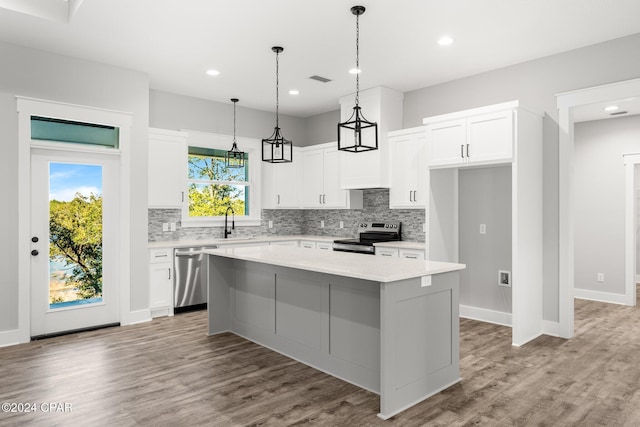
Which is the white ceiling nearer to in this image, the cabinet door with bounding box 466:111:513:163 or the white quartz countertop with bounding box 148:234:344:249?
the cabinet door with bounding box 466:111:513:163

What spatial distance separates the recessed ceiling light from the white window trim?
3620 mm

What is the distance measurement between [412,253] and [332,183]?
202cm

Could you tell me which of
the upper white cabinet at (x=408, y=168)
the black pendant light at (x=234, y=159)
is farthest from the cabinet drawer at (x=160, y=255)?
the upper white cabinet at (x=408, y=168)

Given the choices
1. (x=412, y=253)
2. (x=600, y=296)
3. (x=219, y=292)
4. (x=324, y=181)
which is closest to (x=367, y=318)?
(x=219, y=292)

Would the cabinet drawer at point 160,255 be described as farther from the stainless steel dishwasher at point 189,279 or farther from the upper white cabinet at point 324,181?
the upper white cabinet at point 324,181

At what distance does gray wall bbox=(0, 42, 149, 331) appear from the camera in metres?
4.30

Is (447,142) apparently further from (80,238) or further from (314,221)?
(80,238)

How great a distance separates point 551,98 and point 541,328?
2.53 meters

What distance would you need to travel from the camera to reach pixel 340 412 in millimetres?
2775

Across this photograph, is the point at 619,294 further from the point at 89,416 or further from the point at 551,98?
the point at 89,416

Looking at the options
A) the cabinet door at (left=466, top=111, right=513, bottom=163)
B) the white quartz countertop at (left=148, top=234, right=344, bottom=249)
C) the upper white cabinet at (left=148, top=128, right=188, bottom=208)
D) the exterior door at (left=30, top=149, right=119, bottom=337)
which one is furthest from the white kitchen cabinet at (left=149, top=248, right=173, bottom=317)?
the cabinet door at (left=466, top=111, right=513, bottom=163)

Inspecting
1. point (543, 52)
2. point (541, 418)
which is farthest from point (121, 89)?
point (541, 418)

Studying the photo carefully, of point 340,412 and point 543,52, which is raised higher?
point 543,52

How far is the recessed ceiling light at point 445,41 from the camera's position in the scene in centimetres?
420
